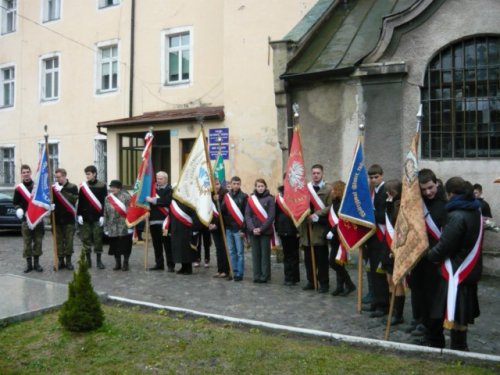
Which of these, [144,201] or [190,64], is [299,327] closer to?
[144,201]

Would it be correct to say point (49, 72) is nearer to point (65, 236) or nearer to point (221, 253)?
point (65, 236)

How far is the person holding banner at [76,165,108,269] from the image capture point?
10.8 m

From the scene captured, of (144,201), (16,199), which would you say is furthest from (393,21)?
(16,199)

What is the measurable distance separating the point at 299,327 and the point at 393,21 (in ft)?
22.4

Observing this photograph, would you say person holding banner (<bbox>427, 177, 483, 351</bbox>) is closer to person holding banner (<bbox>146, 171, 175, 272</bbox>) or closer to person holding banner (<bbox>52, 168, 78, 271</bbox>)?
person holding banner (<bbox>146, 171, 175, 272</bbox>)

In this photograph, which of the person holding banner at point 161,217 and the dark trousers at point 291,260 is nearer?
the dark trousers at point 291,260

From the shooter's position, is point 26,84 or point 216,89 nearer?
point 216,89

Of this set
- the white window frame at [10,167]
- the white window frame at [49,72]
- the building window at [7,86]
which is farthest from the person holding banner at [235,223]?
the building window at [7,86]

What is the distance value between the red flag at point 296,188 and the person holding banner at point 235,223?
1.07 metres

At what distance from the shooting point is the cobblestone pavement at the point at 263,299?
679cm

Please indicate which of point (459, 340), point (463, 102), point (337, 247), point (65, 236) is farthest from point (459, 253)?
point (65, 236)

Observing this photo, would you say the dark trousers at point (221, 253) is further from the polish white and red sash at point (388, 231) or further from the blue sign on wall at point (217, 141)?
the blue sign on wall at point (217, 141)

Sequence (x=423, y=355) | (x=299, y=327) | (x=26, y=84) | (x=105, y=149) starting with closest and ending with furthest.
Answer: (x=423, y=355) → (x=299, y=327) → (x=105, y=149) → (x=26, y=84)

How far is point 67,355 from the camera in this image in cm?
584
